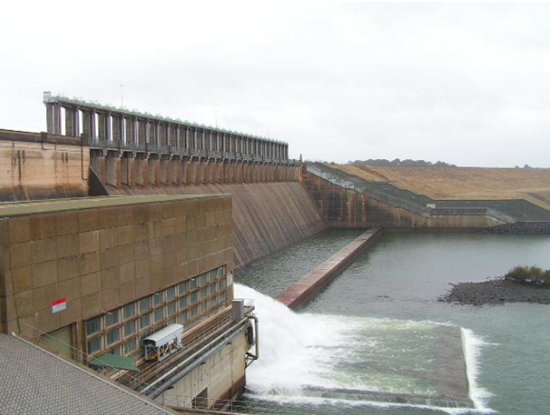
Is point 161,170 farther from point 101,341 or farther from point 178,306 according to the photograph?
point 101,341

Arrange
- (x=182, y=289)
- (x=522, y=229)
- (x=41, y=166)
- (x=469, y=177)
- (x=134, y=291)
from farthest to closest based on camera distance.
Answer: (x=469, y=177), (x=522, y=229), (x=41, y=166), (x=182, y=289), (x=134, y=291)

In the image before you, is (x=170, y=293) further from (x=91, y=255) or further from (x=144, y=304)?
(x=91, y=255)

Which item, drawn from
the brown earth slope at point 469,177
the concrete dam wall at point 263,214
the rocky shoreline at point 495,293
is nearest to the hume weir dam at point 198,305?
the concrete dam wall at point 263,214

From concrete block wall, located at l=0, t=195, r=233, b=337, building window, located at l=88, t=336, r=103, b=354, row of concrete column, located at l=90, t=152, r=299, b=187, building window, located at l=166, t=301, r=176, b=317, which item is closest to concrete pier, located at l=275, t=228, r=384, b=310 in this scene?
row of concrete column, located at l=90, t=152, r=299, b=187

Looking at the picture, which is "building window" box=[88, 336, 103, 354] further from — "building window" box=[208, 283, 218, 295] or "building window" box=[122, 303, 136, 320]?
"building window" box=[208, 283, 218, 295]

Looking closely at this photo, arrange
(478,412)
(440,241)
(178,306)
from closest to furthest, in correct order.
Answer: (178,306) → (478,412) → (440,241)

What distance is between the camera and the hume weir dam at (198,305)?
11359 mm

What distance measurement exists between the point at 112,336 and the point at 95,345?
64cm

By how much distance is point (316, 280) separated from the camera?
3638 centimetres

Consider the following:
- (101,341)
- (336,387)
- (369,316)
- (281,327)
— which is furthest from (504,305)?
(101,341)

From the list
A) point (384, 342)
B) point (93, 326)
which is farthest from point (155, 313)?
point (384, 342)

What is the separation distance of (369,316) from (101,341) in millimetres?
19543

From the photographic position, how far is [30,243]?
1114 cm

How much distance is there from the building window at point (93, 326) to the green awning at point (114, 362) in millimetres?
578
